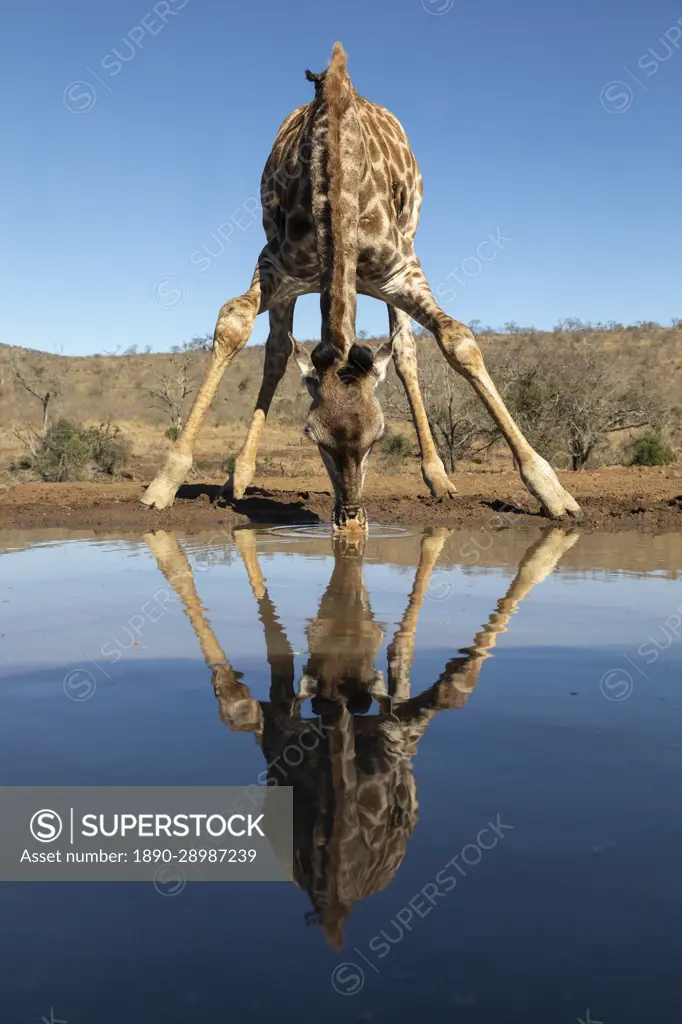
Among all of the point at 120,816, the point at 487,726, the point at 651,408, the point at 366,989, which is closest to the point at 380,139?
the point at 487,726

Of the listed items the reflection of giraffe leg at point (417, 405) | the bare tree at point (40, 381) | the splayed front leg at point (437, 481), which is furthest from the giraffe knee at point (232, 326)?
the bare tree at point (40, 381)

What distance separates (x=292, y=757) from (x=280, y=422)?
3952 cm

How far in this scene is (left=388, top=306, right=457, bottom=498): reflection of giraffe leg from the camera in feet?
38.4

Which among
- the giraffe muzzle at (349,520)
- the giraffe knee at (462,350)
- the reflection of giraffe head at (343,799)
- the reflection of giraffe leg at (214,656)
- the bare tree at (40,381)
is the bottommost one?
the reflection of giraffe head at (343,799)

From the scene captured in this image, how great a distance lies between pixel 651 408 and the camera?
2148 cm

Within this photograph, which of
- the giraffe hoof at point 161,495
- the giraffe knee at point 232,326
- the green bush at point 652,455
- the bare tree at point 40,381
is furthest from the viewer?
the bare tree at point 40,381

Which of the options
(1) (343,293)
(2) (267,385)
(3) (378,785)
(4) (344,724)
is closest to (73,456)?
(2) (267,385)

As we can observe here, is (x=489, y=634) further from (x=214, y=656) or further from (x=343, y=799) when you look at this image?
(x=343, y=799)

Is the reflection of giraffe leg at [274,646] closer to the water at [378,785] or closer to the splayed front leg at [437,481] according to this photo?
the water at [378,785]

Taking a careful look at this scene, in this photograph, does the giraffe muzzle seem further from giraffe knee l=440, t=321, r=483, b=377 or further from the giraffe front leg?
the giraffe front leg

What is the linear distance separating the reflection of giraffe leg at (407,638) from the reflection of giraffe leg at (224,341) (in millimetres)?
3570

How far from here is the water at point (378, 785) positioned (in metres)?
1.89

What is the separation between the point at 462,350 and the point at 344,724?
691 centimetres

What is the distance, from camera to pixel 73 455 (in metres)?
20.7
